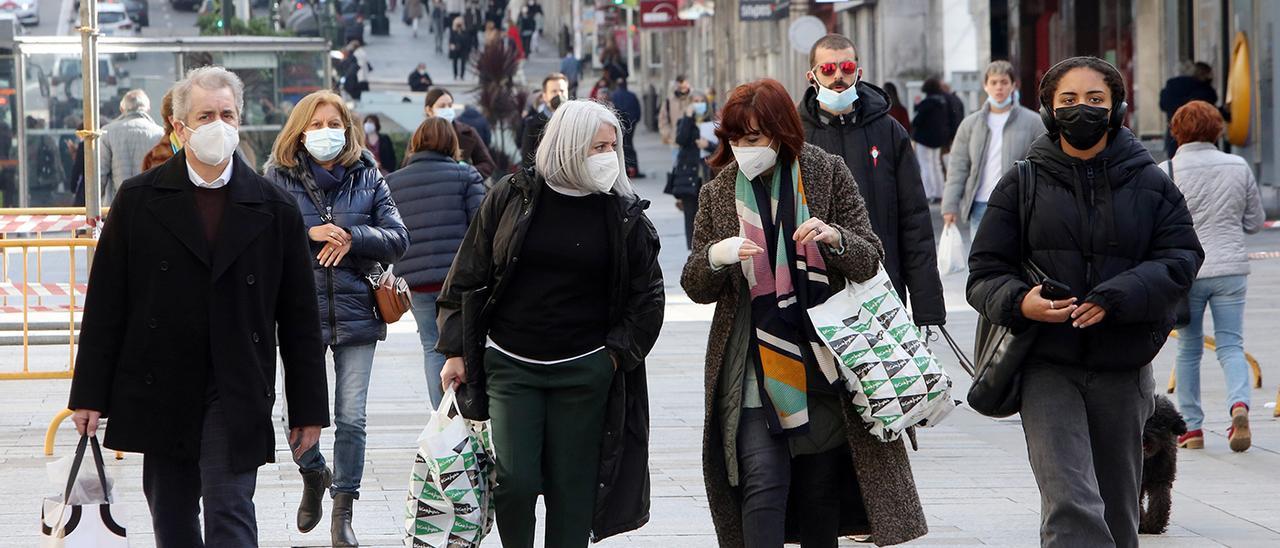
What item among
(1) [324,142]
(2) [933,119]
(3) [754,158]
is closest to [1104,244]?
(3) [754,158]

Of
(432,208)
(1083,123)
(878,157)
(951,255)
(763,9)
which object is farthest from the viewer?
(763,9)

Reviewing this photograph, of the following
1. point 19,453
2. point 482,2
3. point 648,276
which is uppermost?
point 482,2

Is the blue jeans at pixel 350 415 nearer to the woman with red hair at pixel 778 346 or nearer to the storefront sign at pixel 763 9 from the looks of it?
the woman with red hair at pixel 778 346

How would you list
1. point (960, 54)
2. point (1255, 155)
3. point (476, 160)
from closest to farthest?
point (476, 160) → point (1255, 155) → point (960, 54)

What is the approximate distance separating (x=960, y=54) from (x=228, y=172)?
26.0m

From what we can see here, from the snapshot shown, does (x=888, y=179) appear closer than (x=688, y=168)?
Yes

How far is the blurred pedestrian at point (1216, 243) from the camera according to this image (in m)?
9.16

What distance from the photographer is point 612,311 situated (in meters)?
5.75

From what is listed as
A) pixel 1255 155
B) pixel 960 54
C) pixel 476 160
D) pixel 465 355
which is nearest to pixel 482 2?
pixel 960 54

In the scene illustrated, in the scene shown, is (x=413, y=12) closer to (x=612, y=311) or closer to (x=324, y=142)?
(x=324, y=142)

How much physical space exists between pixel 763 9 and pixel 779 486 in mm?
27708

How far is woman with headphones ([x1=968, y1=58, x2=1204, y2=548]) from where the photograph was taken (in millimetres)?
5348

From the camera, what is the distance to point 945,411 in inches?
232

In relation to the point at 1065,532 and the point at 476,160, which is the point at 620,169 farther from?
the point at 476,160
